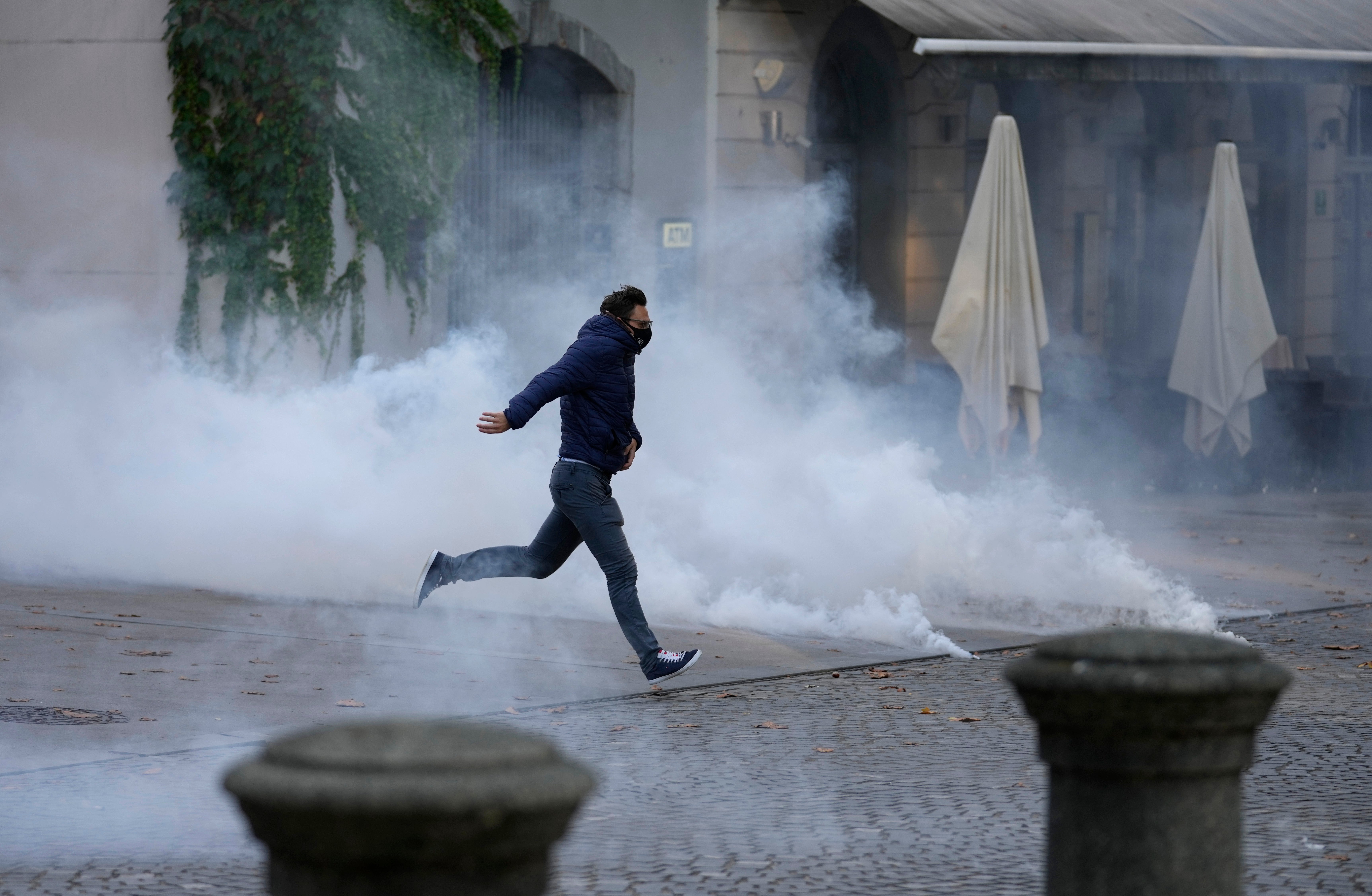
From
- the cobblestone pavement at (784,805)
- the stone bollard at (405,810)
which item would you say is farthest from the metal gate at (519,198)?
the stone bollard at (405,810)

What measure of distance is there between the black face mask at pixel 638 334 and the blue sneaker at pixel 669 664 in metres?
1.24

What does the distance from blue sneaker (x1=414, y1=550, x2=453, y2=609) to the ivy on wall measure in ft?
17.6

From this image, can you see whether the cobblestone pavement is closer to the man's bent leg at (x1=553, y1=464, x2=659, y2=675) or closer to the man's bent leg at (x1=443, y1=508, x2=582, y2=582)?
the man's bent leg at (x1=553, y1=464, x2=659, y2=675)

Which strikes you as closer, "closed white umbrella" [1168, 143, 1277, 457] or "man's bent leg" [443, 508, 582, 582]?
"man's bent leg" [443, 508, 582, 582]

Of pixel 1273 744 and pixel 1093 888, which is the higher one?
pixel 1093 888

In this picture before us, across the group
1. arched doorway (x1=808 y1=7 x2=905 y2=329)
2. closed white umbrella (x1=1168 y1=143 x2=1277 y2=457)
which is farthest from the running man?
arched doorway (x1=808 y1=7 x2=905 y2=329)

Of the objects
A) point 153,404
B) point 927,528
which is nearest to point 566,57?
point 153,404

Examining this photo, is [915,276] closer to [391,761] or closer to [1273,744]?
[1273,744]

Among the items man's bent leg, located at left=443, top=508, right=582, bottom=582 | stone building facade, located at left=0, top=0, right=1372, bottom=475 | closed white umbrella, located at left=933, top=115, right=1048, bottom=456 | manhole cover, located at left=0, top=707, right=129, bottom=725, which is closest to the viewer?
manhole cover, located at left=0, top=707, right=129, bottom=725

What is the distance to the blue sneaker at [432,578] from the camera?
316 inches

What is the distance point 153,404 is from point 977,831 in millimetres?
7968

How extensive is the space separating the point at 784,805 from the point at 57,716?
2.61 meters

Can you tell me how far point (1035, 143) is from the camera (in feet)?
61.2

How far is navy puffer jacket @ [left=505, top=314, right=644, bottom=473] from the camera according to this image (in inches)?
286
